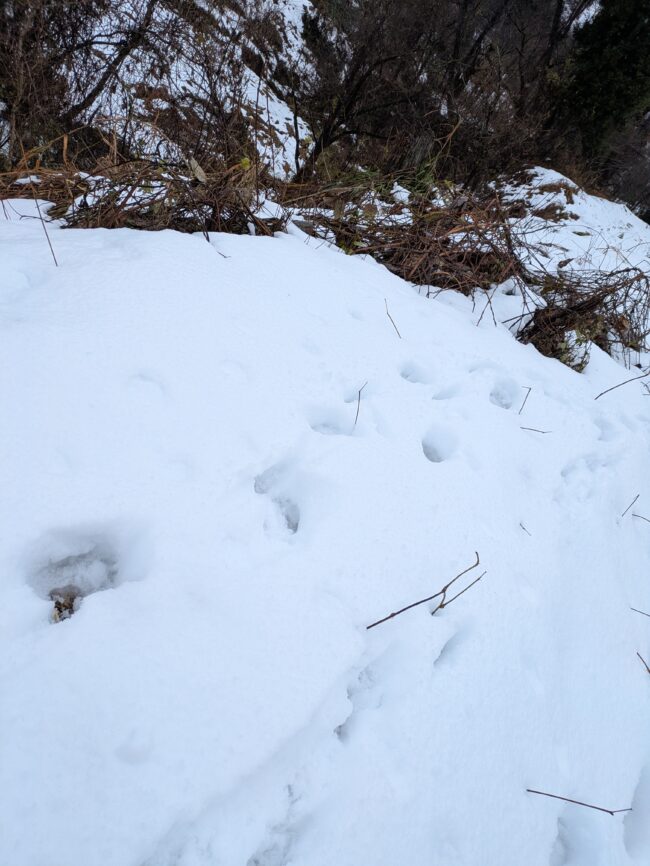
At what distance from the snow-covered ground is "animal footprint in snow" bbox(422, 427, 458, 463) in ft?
0.06

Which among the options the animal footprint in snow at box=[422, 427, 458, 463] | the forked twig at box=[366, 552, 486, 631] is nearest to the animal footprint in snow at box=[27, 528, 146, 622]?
the forked twig at box=[366, 552, 486, 631]

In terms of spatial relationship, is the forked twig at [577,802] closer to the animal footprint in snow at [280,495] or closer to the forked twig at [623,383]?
the animal footprint in snow at [280,495]

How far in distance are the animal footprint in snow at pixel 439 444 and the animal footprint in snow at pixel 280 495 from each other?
53cm

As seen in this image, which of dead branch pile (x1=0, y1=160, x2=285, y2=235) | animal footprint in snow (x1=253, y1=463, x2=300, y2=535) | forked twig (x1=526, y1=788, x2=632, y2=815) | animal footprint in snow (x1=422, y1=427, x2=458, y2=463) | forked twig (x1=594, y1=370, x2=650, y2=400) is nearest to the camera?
forked twig (x1=526, y1=788, x2=632, y2=815)

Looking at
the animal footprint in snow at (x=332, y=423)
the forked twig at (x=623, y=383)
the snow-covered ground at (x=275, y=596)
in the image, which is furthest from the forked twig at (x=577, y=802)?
the forked twig at (x=623, y=383)

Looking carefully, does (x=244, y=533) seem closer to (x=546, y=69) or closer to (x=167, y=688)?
(x=167, y=688)

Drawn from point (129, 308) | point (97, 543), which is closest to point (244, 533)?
point (97, 543)

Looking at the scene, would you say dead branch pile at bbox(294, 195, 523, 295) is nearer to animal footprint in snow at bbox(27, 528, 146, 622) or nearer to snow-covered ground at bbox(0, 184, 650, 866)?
snow-covered ground at bbox(0, 184, 650, 866)

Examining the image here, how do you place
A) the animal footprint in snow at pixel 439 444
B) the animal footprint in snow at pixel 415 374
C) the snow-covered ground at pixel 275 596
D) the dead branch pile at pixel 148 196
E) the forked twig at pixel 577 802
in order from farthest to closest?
1. the dead branch pile at pixel 148 196
2. the animal footprint in snow at pixel 415 374
3. the animal footprint in snow at pixel 439 444
4. the forked twig at pixel 577 802
5. the snow-covered ground at pixel 275 596

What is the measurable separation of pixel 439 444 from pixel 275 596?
2.65ft

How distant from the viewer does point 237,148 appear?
271cm

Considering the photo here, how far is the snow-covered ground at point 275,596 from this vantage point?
2.38 ft

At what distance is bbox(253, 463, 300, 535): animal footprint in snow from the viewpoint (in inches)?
43.1

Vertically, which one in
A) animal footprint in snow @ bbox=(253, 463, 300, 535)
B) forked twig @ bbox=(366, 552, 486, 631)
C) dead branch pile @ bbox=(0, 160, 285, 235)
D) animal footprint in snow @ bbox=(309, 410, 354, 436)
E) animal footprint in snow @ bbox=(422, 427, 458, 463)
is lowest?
forked twig @ bbox=(366, 552, 486, 631)
